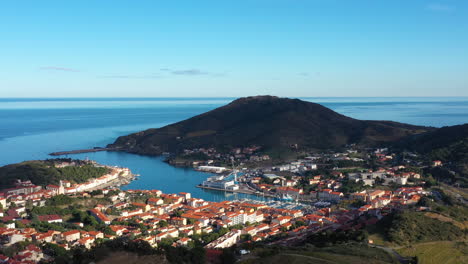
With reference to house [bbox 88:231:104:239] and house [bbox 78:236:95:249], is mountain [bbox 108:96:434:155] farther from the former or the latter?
house [bbox 78:236:95:249]

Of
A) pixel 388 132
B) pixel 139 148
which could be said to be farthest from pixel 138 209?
pixel 388 132

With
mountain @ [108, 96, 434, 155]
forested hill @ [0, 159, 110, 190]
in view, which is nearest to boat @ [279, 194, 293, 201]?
forested hill @ [0, 159, 110, 190]

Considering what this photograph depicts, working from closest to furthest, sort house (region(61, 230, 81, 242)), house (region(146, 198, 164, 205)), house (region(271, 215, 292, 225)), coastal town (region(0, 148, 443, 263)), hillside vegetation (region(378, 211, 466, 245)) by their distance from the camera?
hillside vegetation (region(378, 211, 466, 245)) → house (region(61, 230, 81, 242)) → coastal town (region(0, 148, 443, 263)) → house (region(271, 215, 292, 225)) → house (region(146, 198, 164, 205))

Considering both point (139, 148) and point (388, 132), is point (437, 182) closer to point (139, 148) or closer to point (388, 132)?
point (388, 132)

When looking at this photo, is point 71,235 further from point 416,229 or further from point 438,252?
point 438,252

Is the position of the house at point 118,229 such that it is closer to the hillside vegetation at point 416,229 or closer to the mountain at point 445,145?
the hillside vegetation at point 416,229

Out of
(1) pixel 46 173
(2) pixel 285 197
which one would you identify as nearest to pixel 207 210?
(2) pixel 285 197
